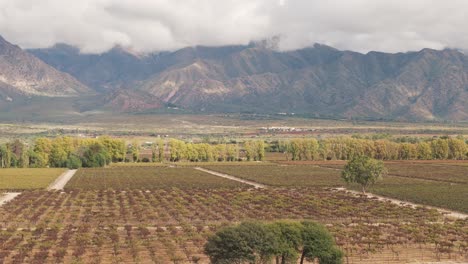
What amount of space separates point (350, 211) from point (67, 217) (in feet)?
99.2

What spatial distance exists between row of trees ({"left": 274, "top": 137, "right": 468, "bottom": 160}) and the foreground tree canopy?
12634cm

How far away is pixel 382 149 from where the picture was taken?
162 metres

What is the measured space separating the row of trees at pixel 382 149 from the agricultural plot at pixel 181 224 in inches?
3292

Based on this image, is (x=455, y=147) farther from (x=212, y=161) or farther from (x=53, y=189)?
(x=53, y=189)

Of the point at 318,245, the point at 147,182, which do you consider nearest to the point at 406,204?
the point at 318,245

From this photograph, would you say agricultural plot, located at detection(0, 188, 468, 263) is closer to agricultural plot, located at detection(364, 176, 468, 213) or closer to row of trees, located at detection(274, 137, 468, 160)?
agricultural plot, located at detection(364, 176, 468, 213)

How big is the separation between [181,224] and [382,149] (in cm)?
11816

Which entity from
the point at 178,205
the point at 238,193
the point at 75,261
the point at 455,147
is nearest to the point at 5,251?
the point at 75,261

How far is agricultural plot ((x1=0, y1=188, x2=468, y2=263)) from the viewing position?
137ft

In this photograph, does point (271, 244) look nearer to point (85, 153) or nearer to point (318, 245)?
point (318, 245)

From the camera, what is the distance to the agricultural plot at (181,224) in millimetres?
41719

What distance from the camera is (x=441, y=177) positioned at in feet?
355

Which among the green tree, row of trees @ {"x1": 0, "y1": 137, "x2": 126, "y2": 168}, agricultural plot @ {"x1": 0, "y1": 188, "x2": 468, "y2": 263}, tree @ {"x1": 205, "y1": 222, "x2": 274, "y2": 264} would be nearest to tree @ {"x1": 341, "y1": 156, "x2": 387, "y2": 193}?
agricultural plot @ {"x1": 0, "y1": 188, "x2": 468, "y2": 263}

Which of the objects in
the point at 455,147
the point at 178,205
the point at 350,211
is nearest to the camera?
the point at 350,211
